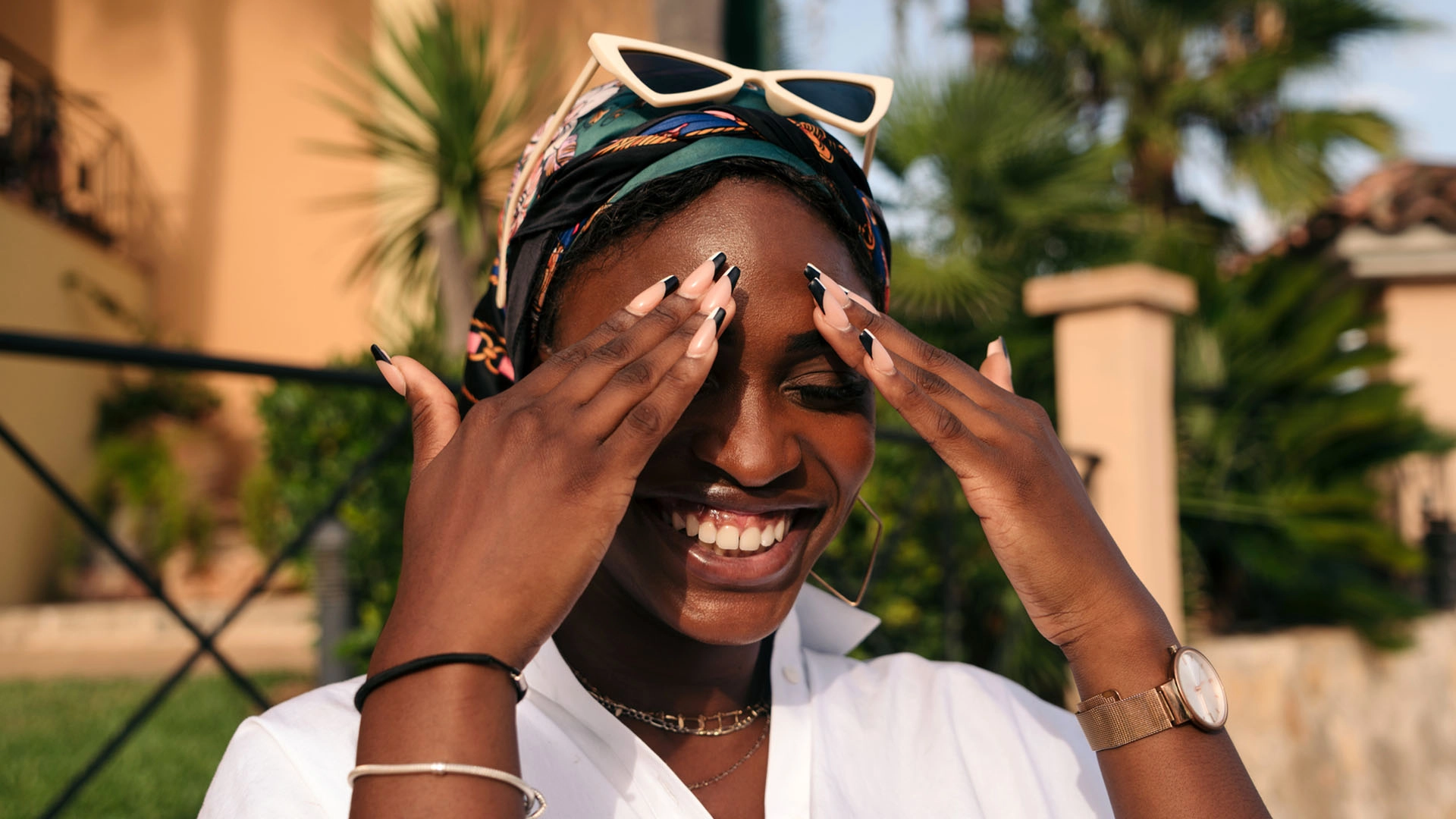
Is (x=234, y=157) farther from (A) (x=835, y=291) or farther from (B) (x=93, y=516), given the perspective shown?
(A) (x=835, y=291)

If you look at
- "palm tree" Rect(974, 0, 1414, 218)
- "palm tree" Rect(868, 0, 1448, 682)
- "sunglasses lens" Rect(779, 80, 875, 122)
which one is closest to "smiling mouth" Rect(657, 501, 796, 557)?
"sunglasses lens" Rect(779, 80, 875, 122)

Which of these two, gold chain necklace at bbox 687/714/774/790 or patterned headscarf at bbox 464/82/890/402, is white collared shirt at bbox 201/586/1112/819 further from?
patterned headscarf at bbox 464/82/890/402

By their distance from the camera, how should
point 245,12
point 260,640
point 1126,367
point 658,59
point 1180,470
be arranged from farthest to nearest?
point 245,12
point 260,640
point 1180,470
point 1126,367
point 658,59

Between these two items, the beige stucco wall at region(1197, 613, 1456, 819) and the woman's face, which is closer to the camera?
the woman's face

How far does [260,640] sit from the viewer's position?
7.58 metres

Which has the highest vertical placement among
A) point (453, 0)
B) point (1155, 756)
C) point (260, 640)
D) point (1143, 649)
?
point (453, 0)

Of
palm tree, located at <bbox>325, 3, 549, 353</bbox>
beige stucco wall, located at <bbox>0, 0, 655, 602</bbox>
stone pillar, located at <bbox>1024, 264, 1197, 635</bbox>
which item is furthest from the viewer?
beige stucco wall, located at <bbox>0, 0, 655, 602</bbox>

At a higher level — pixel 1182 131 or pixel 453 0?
pixel 453 0

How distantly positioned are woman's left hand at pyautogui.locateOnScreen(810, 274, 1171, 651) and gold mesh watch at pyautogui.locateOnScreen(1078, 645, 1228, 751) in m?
0.07

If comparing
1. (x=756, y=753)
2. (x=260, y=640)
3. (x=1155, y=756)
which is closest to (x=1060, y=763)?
(x=1155, y=756)

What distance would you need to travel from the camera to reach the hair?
152cm

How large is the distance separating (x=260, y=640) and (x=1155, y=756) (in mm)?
7350

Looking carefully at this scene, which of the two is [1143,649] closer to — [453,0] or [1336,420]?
[1336,420]

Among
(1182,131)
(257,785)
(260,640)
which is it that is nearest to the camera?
(257,785)
